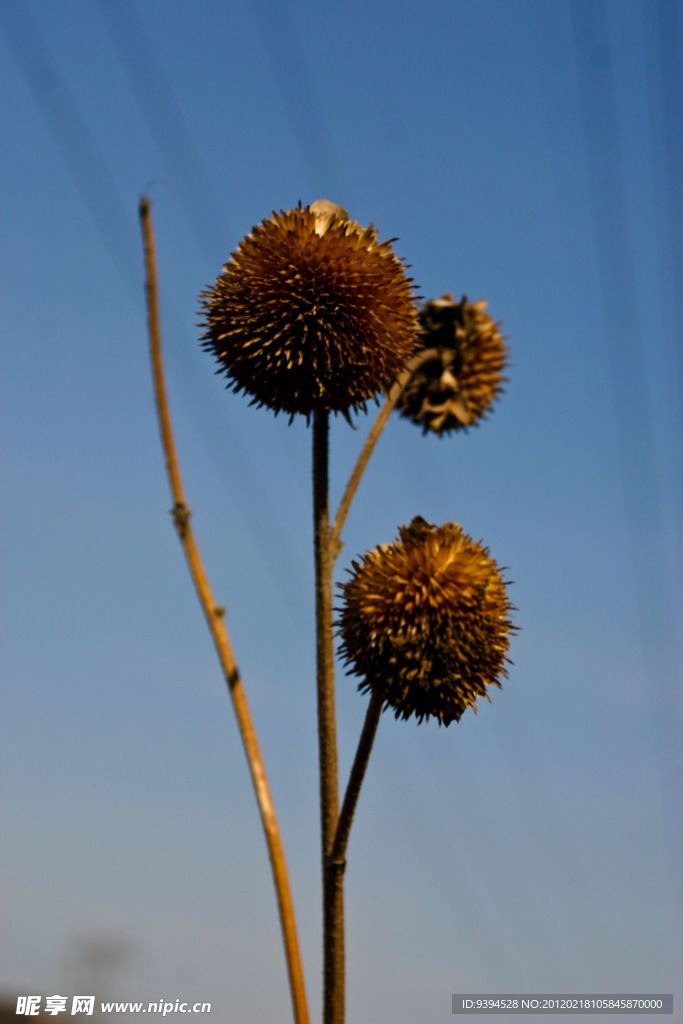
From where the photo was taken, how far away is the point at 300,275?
2029mm

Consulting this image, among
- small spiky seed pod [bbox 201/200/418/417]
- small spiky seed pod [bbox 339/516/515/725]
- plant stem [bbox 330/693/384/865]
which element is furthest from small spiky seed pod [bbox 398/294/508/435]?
plant stem [bbox 330/693/384/865]

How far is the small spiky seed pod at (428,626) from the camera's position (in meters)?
1.77

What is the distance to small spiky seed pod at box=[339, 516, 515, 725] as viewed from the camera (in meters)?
1.77

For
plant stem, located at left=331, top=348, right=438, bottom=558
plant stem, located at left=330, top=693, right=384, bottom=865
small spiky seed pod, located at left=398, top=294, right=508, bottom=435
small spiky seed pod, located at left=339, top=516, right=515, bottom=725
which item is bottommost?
plant stem, located at left=330, top=693, right=384, bottom=865

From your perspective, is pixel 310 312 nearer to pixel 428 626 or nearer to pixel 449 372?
pixel 428 626

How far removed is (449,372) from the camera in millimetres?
2770

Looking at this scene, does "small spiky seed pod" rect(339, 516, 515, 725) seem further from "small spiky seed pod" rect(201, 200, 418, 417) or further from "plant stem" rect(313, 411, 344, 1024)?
"small spiky seed pod" rect(201, 200, 418, 417)

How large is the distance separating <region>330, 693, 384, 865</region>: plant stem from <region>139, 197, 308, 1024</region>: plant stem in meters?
0.52

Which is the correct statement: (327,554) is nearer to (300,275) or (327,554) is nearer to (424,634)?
(424,634)

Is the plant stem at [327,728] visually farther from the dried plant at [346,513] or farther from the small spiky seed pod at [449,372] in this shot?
the small spiky seed pod at [449,372]

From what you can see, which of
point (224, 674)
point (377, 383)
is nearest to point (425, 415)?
point (377, 383)

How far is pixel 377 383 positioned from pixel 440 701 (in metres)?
0.69

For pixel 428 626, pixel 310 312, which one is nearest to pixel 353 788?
pixel 428 626

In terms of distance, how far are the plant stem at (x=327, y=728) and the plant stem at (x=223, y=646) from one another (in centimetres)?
48
